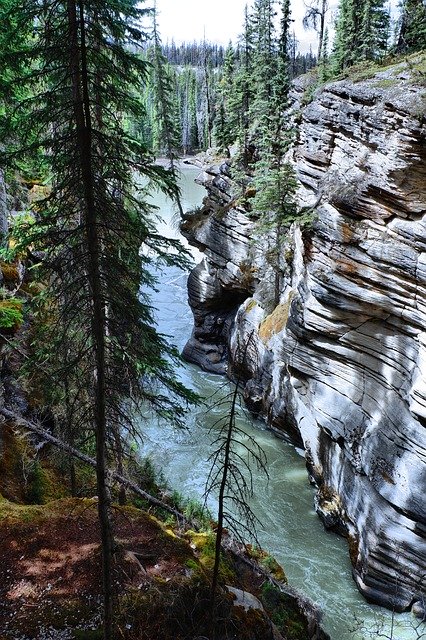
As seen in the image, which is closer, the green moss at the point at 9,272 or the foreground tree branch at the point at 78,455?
the foreground tree branch at the point at 78,455

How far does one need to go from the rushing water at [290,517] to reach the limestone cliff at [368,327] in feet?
2.24

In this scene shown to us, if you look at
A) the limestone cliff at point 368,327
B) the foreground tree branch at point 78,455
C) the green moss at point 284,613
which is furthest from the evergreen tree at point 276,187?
the green moss at point 284,613

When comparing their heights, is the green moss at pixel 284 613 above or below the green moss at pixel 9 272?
below

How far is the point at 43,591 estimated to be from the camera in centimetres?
862

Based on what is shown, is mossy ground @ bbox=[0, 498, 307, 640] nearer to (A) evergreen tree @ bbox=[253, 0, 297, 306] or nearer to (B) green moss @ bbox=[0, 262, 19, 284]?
(B) green moss @ bbox=[0, 262, 19, 284]

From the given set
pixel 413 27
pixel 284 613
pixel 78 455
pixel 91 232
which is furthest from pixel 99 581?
pixel 413 27

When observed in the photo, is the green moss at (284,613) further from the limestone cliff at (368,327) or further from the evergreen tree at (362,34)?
the evergreen tree at (362,34)

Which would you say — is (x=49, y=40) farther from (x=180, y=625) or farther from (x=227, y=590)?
(x=227, y=590)

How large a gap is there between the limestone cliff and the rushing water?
2.24 feet

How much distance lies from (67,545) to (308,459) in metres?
10.6

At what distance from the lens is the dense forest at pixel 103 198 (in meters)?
5.76

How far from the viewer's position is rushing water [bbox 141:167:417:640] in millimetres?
13172

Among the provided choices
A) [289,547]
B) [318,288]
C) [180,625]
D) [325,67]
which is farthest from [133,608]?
[325,67]

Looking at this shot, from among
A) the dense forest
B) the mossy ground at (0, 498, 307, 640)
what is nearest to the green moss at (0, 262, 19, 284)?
the dense forest
